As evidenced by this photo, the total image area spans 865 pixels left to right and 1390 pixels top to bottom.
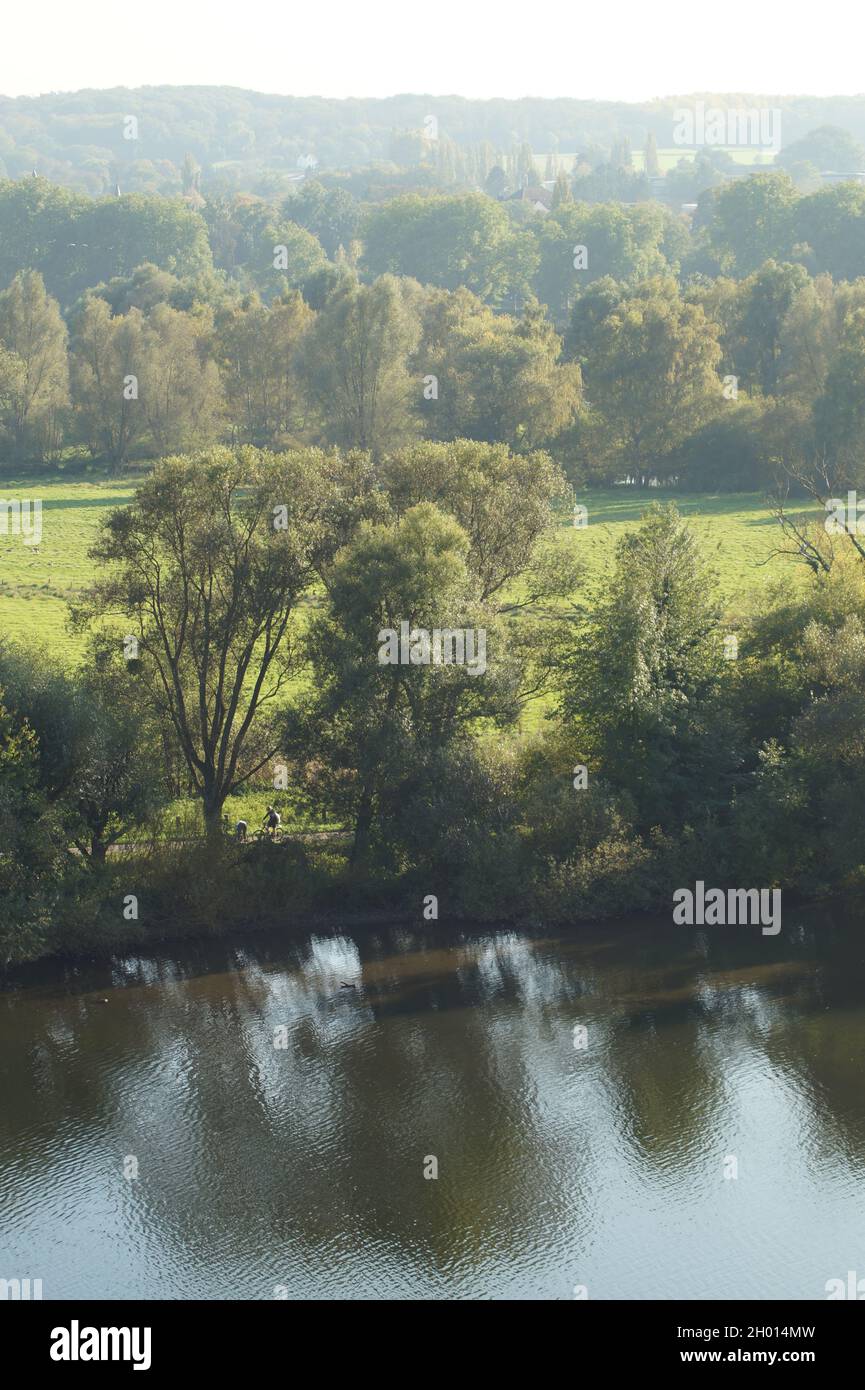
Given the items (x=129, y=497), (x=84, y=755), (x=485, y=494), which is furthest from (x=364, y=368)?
(x=84, y=755)

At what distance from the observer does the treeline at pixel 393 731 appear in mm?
39094

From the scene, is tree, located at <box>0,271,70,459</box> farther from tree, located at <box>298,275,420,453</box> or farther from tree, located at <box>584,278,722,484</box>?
tree, located at <box>584,278,722,484</box>

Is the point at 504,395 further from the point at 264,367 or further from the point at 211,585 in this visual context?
the point at 211,585

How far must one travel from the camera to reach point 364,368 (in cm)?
10175

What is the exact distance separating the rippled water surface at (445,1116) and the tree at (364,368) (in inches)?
2611

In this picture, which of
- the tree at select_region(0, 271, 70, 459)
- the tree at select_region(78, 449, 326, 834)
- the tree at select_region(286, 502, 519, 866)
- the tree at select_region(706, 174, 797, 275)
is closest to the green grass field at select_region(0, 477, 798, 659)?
the tree at select_region(0, 271, 70, 459)

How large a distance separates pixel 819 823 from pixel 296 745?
1426 centimetres

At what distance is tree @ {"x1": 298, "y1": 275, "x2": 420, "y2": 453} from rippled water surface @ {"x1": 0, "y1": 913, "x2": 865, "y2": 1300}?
218 feet

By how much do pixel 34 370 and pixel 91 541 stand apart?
33.5 meters

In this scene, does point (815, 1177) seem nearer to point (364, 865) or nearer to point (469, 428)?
point (364, 865)

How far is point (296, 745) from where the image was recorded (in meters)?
41.1

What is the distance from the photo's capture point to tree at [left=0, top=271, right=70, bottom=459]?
4299 inches

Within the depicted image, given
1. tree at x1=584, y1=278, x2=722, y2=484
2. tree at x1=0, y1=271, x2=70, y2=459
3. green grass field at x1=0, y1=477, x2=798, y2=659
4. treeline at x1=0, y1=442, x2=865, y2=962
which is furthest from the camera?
tree at x1=0, y1=271, x2=70, y2=459

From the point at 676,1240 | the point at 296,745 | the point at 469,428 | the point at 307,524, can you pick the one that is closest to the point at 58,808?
the point at 296,745
